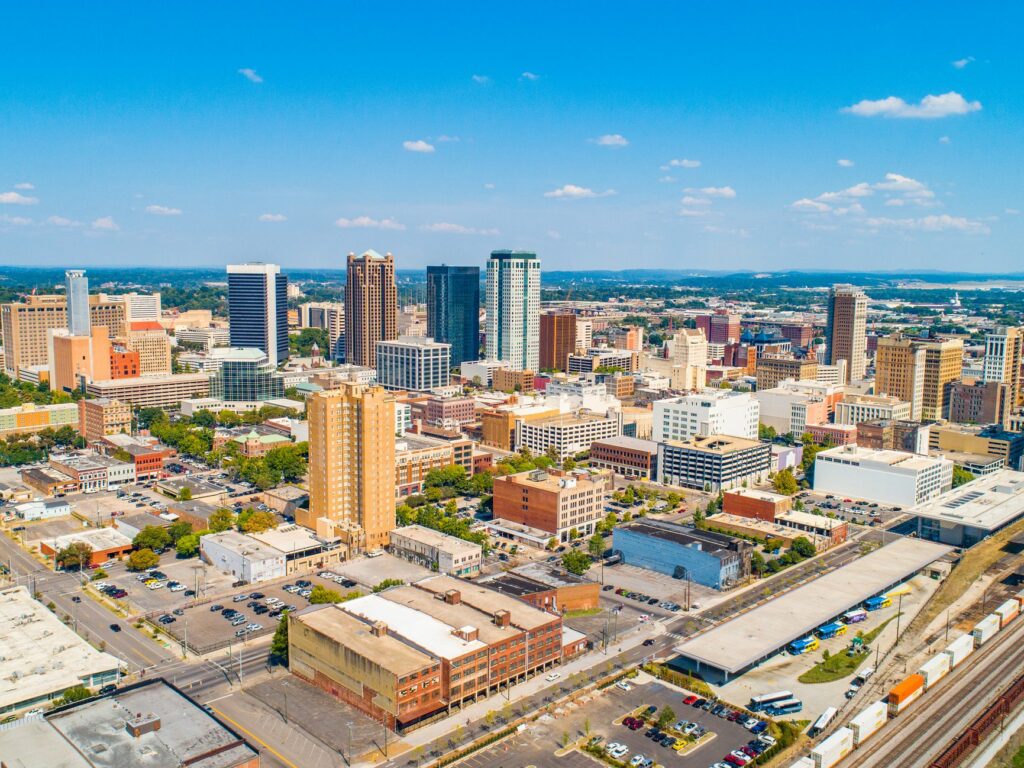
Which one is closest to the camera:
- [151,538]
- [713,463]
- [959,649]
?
[959,649]

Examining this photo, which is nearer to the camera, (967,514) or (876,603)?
(876,603)

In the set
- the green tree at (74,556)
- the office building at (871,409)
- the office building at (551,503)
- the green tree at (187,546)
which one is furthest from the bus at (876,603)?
the green tree at (74,556)

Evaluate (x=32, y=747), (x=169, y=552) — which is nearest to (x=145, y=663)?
(x=32, y=747)

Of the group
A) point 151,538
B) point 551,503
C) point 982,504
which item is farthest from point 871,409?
point 151,538

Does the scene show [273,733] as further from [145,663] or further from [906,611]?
[906,611]

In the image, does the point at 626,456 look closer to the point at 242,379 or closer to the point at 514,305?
the point at 242,379

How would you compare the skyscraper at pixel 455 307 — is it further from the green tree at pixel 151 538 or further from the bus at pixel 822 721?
the bus at pixel 822 721
